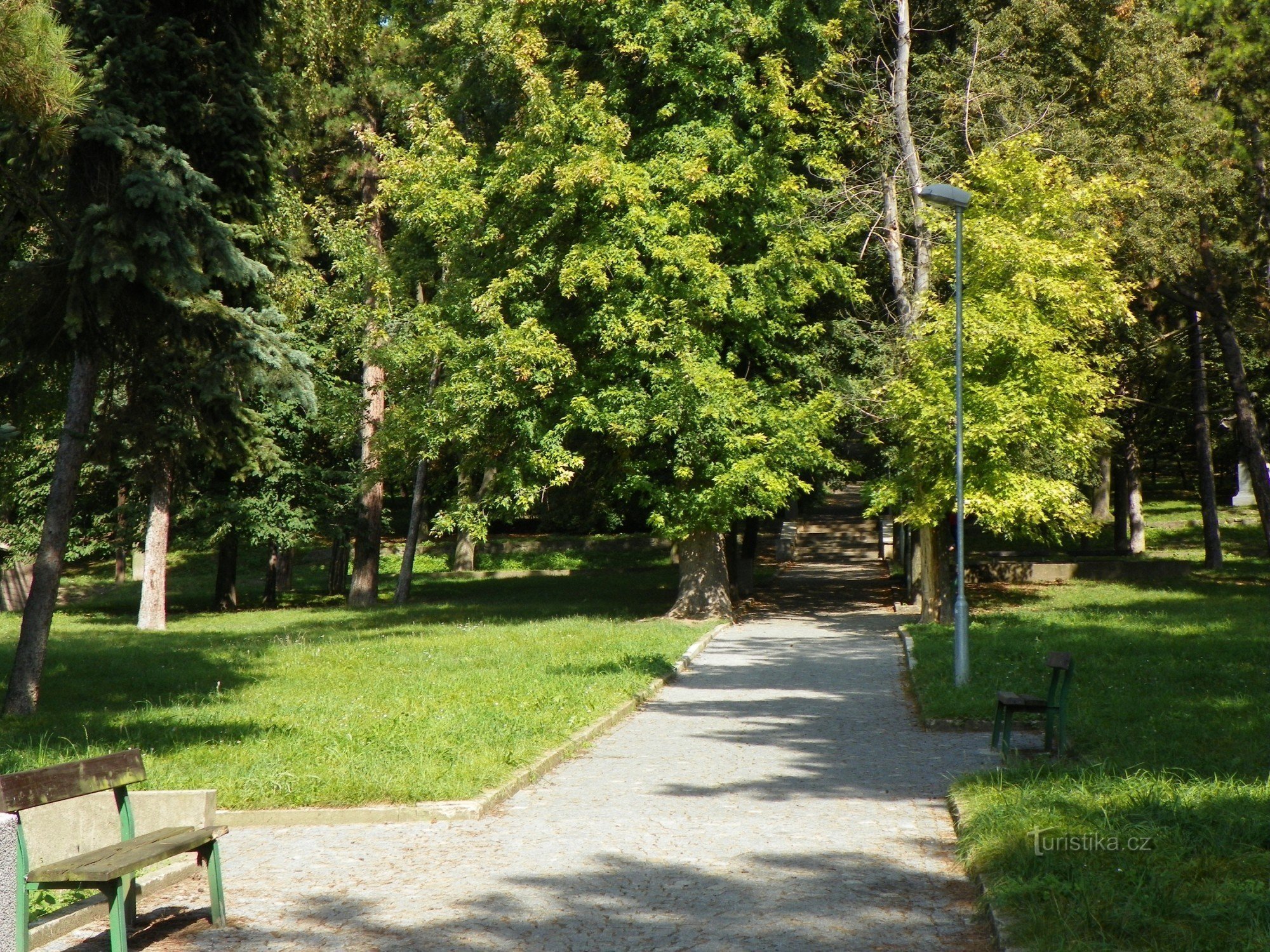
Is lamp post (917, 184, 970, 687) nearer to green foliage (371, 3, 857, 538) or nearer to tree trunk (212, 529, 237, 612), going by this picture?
green foliage (371, 3, 857, 538)

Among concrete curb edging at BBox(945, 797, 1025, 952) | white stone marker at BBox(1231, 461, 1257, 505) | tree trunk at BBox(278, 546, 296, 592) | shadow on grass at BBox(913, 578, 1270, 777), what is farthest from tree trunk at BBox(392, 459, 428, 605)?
white stone marker at BBox(1231, 461, 1257, 505)

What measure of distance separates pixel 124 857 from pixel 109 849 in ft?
1.27

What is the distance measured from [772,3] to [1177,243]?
32.2ft

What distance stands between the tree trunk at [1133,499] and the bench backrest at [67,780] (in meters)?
33.0

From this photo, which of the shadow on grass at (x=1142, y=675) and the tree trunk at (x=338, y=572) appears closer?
the shadow on grass at (x=1142, y=675)

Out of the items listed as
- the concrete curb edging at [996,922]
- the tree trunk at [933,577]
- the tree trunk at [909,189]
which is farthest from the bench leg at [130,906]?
the tree trunk at [909,189]

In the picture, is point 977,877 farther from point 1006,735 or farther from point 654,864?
point 1006,735

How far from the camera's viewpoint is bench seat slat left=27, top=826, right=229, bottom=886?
Result: 5.16 metres

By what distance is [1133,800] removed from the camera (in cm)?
757

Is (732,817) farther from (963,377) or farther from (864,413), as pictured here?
(864,413)

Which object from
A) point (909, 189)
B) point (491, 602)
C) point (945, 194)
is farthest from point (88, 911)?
point (491, 602)

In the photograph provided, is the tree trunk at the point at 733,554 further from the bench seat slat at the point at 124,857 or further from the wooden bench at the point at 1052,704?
the bench seat slat at the point at 124,857

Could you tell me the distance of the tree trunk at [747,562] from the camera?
108ft

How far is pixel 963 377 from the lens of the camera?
22.4m
